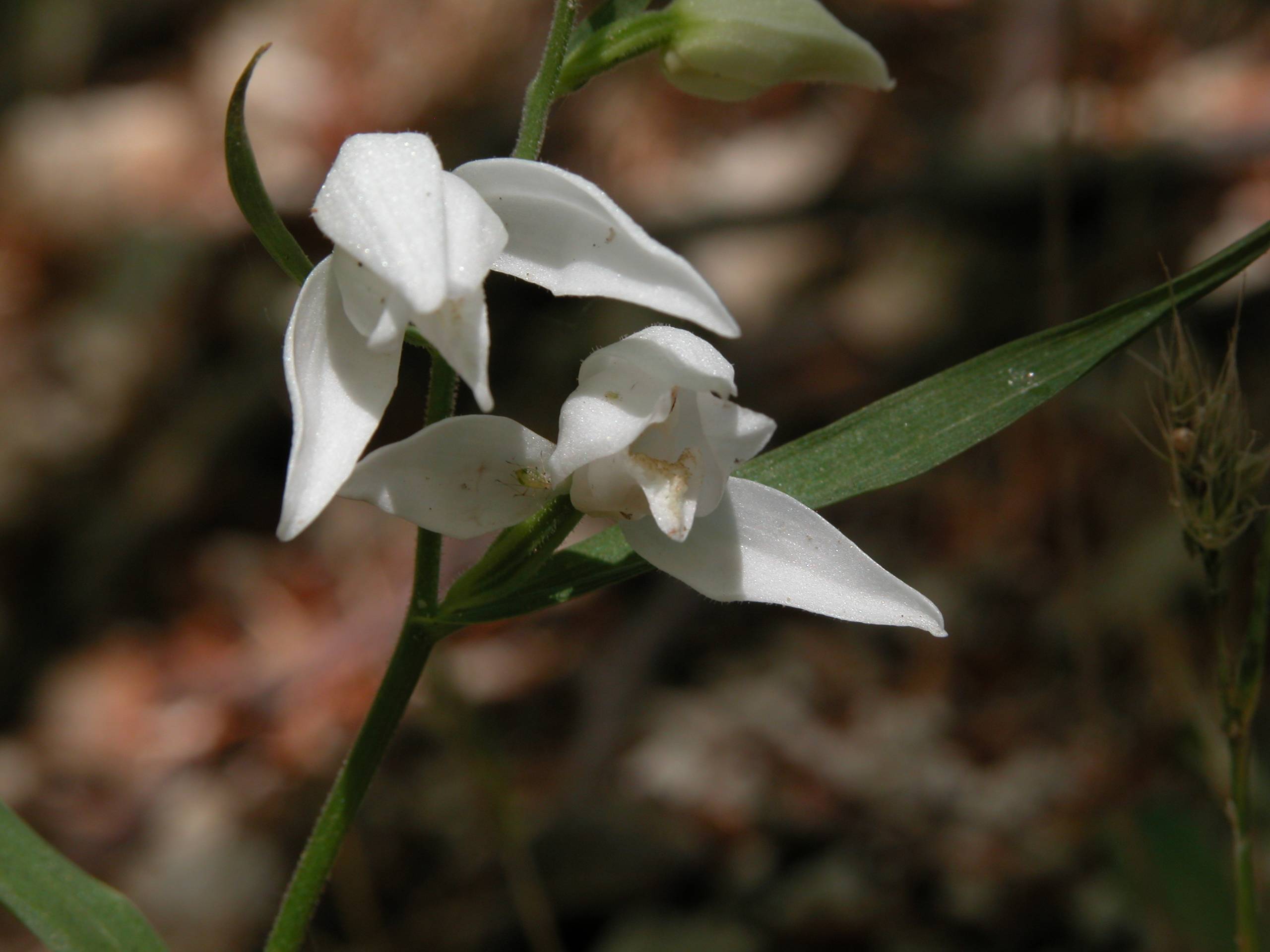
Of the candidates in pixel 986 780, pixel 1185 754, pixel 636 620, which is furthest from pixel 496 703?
pixel 1185 754

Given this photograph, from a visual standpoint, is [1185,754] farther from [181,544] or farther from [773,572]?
[181,544]

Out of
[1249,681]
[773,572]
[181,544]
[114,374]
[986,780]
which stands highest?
[773,572]

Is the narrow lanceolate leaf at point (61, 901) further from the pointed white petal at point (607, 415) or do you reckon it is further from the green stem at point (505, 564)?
the pointed white petal at point (607, 415)

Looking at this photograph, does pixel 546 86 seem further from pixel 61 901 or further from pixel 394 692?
pixel 61 901

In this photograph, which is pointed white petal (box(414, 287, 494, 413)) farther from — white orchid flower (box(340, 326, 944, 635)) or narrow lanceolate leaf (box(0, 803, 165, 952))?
narrow lanceolate leaf (box(0, 803, 165, 952))

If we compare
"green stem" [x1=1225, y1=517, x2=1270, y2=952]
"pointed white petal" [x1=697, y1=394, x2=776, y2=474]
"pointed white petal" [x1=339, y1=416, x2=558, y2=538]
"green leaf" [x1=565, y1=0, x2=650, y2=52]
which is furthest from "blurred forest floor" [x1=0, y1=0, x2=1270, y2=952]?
"pointed white petal" [x1=697, y1=394, x2=776, y2=474]

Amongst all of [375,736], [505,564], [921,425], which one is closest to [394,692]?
[375,736]
